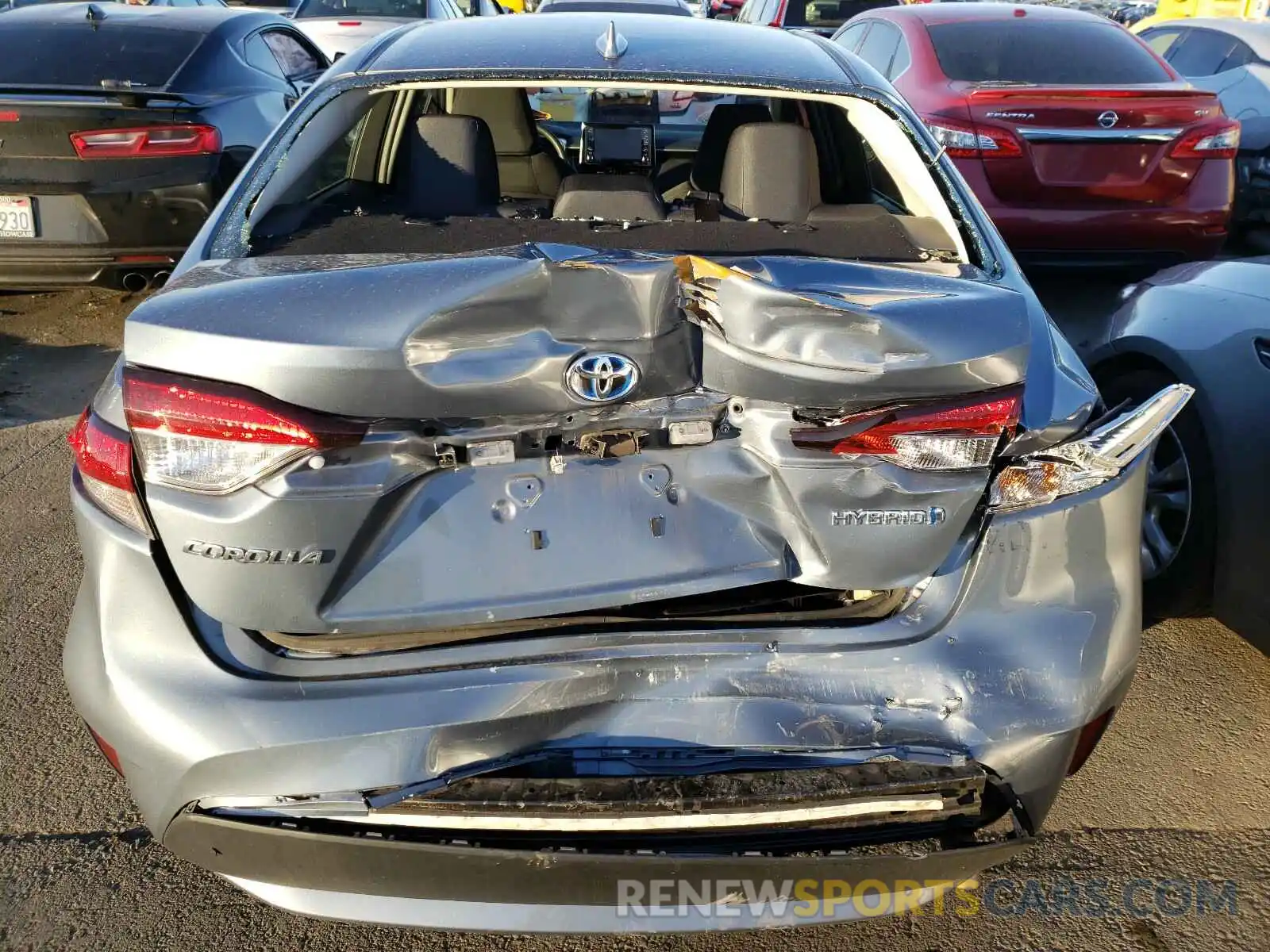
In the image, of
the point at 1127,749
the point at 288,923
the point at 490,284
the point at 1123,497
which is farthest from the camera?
the point at 1127,749

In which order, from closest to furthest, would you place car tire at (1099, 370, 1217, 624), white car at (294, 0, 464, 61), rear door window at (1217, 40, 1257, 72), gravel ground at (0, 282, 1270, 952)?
1. gravel ground at (0, 282, 1270, 952)
2. car tire at (1099, 370, 1217, 624)
3. rear door window at (1217, 40, 1257, 72)
4. white car at (294, 0, 464, 61)

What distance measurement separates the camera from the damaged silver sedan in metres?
1.62

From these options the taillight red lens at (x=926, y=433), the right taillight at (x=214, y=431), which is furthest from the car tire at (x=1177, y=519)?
the right taillight at (x=214, y=431)

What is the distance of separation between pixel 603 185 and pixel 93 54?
4164 millimetres

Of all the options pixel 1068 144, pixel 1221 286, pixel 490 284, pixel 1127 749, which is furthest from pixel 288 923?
pixel 1068 144

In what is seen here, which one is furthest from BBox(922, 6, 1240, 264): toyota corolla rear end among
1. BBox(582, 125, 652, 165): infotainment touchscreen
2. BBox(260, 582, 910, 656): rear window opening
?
BBox(260, 582, 910, 656): rear window opening

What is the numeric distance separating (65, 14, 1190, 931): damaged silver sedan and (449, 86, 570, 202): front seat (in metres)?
2.57

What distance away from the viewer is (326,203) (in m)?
2.97

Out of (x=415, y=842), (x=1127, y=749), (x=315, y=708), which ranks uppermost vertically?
(x=315, y=708)

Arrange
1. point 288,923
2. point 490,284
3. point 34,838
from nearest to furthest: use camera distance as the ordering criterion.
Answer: point 490,284 < point 288,923 < point 34,838

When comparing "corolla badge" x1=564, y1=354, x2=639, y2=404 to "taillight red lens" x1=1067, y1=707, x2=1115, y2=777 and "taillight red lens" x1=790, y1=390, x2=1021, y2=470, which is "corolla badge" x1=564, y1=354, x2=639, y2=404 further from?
"taillight red lens" x1=1067, y1=707, x2=1115, y2=777

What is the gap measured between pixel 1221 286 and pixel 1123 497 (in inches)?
69.3

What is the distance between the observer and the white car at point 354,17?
10406mm

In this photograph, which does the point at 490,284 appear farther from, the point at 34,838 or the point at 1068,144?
the point at 1068,144
